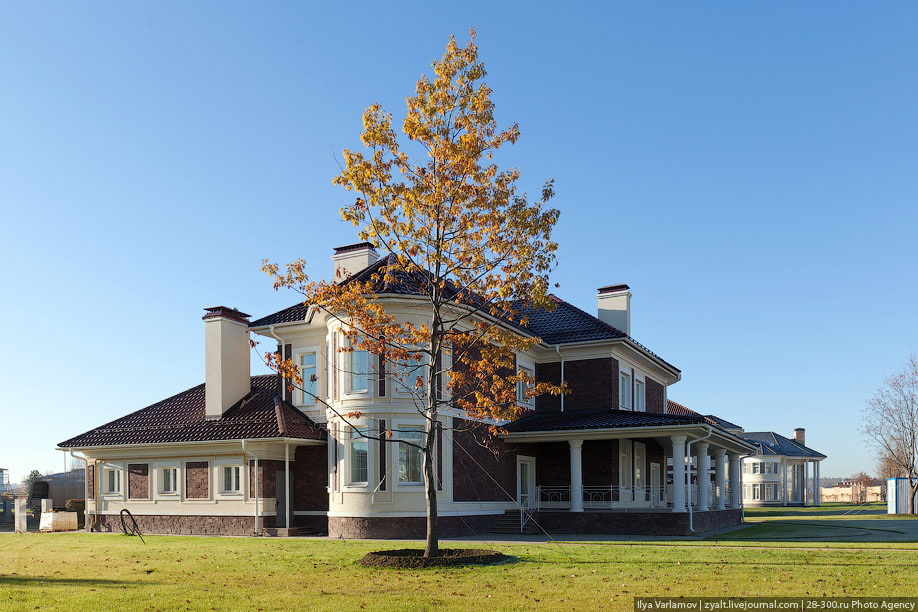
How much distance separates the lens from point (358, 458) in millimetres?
22484

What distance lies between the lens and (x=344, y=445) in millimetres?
22578

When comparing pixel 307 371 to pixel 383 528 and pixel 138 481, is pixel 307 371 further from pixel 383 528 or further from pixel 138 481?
pixel 138 481

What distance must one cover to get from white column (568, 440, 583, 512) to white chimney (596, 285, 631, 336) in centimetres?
723

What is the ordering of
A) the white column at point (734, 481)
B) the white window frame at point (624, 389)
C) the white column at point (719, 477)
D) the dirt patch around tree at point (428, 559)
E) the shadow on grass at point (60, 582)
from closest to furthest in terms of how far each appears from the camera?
the shadow on grass at point (60, 582) → the dirt patch around tree at point (428, 559) → the white column at point (719, 477) → the white window frame at point (624, 389) → the white column at point (734, 481)

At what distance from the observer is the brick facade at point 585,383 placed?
2786 centimetres

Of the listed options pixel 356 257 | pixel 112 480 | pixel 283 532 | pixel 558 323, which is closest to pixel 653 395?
pixel 558 323

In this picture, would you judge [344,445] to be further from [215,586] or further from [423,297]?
[215,586]

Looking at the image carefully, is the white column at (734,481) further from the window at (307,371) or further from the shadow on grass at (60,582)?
the shadow on grass at (60,582)

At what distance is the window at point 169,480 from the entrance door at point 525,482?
10548mm

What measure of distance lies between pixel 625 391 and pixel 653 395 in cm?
466

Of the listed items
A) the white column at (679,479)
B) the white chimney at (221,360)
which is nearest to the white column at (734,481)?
the white column at (679,479)

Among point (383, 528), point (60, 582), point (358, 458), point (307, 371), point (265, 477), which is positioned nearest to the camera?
point (60, 582)

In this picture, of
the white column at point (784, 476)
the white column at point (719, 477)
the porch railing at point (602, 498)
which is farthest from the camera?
the white column at point (784, 476)

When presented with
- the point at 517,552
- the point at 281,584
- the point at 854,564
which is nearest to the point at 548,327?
the point at 517,552
